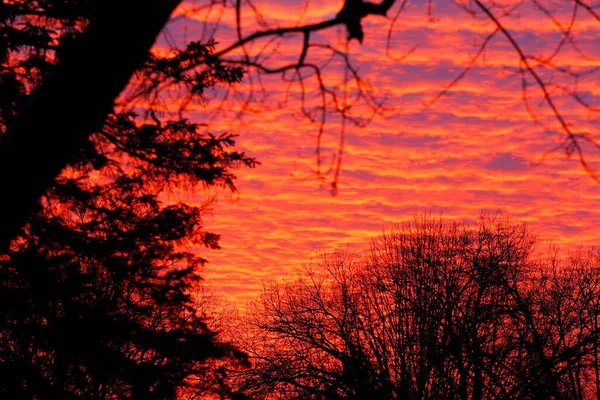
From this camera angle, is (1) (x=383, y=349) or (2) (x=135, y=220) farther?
(1) (x=383, y=349)

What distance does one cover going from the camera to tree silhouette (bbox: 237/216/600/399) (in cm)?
2700

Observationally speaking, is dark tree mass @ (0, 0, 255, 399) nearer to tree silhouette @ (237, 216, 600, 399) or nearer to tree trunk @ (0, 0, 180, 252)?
tree trunk @ (0, 0, 180, 252)

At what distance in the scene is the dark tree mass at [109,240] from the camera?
376 inches

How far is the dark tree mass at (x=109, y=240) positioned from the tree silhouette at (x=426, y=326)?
15.8 meters

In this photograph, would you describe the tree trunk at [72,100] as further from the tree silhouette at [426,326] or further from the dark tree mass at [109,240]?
the tree silhouette at [426,326]

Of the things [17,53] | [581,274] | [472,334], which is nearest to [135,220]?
[17,53]

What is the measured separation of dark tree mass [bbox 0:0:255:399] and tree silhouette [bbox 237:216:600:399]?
1583 cm

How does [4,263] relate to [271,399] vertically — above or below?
below

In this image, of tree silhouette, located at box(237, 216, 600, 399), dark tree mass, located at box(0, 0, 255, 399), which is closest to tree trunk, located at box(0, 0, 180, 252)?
dark tree mass, located at box(0, 0, 255, 399)

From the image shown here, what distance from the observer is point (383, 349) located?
30156mm

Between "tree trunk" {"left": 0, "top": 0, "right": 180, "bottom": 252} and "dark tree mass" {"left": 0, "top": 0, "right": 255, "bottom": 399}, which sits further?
"dark tree mass" {"left": 0, "top": 0, "right": 255, "bottom": 399}

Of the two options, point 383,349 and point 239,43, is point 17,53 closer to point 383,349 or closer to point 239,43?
point 239,43

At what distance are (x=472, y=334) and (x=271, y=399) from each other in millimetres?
8323

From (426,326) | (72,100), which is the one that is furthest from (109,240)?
(426,326)
